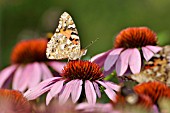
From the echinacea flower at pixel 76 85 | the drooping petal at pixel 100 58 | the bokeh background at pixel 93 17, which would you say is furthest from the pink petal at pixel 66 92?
the bokeh background at pixel 93 17

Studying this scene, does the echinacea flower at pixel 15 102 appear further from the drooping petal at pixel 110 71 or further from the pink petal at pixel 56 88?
the drooping petal at pixel 110 71

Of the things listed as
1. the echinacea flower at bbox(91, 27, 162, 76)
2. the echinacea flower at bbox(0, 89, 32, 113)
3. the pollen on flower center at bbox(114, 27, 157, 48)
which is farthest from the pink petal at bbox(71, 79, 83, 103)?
the pollen on flower center at bbox(114, 27, 157, 48)

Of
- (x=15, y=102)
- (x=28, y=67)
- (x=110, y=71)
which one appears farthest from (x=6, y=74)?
(x=15, y=102)

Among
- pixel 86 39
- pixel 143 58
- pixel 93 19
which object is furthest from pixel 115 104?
pixel 93 19

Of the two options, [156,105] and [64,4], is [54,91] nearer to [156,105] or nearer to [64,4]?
[156,105]

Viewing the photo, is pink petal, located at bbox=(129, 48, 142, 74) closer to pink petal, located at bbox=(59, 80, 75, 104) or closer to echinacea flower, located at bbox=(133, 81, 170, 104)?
pink petal, located at bbox=(59, 80, 75, 104)
